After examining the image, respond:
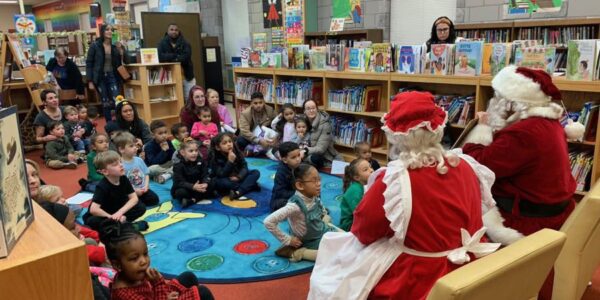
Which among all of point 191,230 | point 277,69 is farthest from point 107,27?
point 191,230

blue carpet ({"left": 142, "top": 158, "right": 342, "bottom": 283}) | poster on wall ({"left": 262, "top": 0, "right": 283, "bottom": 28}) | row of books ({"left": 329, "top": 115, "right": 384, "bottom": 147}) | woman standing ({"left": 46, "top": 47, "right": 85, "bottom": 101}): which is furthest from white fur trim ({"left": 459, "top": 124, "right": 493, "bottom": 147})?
woman standing ({"left": 46, "top": 47, "right": 85, "bottom": 101})

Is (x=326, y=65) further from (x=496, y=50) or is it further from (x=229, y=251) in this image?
(x=229, y=251)

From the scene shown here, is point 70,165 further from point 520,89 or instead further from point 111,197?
point 520,89

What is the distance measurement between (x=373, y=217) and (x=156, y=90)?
21.4ft

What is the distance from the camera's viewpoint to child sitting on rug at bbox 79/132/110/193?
4.44m

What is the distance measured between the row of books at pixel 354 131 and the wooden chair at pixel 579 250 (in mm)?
3100

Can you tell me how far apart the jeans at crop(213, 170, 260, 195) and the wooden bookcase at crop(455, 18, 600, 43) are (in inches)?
158

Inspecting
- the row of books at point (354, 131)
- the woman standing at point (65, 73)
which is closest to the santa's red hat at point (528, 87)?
the row of books at point (354, 131)

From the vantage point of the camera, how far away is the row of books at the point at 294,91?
223 inches

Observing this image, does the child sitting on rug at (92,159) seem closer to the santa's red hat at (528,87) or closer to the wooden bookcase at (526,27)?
the santa's red hat at (528,87)

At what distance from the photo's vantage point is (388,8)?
295 inches

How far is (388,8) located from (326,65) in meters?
2.71

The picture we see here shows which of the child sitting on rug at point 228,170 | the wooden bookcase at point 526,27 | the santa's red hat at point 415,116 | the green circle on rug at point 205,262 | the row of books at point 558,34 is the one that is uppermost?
the wooden bookcase at point 526,27

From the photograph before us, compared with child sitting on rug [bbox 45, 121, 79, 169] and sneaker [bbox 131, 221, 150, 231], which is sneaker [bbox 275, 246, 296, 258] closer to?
sneaker [bbox 131, 221, 150, 231]
